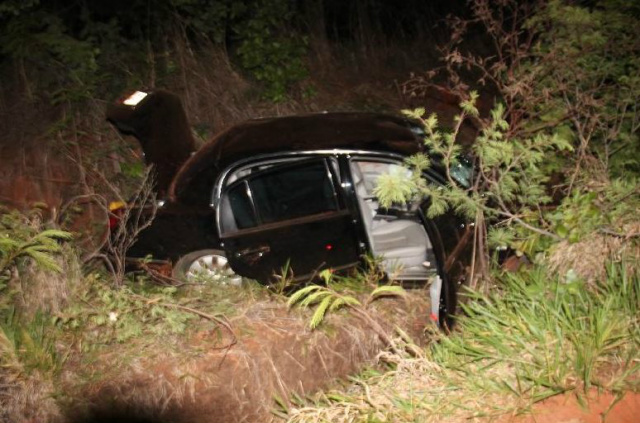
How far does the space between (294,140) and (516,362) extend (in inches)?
95.2

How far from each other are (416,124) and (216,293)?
239 centimetres

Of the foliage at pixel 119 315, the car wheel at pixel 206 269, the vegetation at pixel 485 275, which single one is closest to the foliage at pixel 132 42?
the vegetation at pixel 485 275

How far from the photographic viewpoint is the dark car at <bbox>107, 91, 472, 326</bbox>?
12.7 ft

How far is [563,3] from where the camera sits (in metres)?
3.88

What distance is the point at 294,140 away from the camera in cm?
402

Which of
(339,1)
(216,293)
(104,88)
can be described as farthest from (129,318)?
(339,1)

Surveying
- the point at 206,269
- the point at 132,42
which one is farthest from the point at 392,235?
the point at 132,42

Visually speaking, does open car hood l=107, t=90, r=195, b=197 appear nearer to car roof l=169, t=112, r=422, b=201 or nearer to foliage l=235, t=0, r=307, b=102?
car roof l=169, t=112, r=422, b=201

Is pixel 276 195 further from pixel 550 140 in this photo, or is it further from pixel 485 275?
pixel 550 140

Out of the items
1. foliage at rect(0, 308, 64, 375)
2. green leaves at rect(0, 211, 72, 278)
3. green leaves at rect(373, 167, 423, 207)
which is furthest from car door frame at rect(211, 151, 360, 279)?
foliage at rect(0, 308, 64, 375)

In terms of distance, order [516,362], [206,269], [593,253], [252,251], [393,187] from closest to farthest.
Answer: [516,362], [393,187], [593,253], [252,251], [206,269]

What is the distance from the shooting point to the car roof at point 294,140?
3.92 metres

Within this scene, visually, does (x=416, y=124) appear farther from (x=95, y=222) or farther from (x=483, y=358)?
(x=95, y=222)

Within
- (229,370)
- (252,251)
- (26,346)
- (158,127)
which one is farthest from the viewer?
(158,127)
